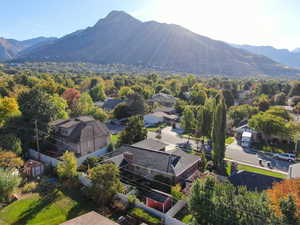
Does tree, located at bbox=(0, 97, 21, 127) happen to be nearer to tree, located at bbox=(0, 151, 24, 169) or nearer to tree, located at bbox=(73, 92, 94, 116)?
tree, located at bbox=(0, 151, 24, 169)

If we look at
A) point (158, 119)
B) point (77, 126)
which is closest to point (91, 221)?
point (77, 126)

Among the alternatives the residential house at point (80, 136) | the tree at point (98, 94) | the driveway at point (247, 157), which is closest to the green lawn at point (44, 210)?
the residential house at point (80, 136)

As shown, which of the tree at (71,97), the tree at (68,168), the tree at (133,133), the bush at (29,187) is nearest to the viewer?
the bush at (29,187)

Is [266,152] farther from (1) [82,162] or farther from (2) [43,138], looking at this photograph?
(2) [43,138]

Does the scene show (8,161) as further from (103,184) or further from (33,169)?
(103,184)

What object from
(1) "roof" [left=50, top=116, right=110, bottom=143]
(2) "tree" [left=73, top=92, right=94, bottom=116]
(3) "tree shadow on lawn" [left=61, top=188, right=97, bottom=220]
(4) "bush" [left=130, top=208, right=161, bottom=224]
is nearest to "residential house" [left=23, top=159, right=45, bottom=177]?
(3) "tree shadow on lawn" [left=61, top=188, right=97, bottom=220]

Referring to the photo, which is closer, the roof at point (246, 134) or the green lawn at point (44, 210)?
the green lawn at point (44, 210)

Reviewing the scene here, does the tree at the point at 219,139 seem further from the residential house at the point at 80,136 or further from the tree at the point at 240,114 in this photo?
the tree at the point at 240,114

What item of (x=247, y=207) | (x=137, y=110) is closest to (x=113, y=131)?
(x=137, y=110)

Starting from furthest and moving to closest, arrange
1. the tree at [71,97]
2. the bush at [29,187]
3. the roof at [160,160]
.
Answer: the tree at [71,97]
the roof at [160,160]
the bush at [29,187]
